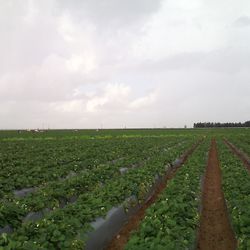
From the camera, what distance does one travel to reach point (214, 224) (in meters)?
10.5

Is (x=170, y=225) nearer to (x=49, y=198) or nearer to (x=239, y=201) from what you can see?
(x=239, y=201)

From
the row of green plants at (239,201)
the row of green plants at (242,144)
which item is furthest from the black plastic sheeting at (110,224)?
the row of green plants at (242,144)

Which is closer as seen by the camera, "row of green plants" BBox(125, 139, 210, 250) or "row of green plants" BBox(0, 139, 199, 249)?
"row of green plants" BBox(0, 139, 199, 249)

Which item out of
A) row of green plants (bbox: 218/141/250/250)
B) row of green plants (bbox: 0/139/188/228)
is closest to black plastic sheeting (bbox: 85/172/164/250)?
row of green plants (bbox: 0/139/188/228)

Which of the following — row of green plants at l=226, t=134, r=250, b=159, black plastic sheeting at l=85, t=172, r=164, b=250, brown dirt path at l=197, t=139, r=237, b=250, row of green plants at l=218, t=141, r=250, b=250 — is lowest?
brown dirt path at l=197, t=139, r=237, b=250

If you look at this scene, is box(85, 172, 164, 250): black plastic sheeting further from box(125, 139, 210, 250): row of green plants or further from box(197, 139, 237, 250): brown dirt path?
box(197, 139, 237, 250): brown dirt path

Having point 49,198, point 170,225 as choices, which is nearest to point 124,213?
point 49,198

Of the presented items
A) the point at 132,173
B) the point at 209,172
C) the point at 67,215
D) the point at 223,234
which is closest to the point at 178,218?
the point at 223,234

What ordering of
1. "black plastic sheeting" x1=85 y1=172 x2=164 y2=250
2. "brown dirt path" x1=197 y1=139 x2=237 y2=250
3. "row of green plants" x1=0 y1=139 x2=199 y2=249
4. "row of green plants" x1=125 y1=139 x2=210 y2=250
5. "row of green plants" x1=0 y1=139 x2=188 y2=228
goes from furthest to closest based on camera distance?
"brown dirt path" x1=197 y1=139 x2=237 y2=250
"row of green plants" x1=0 y1=139 x2=188 y2=228
"black plastic sheeting" x1=85 y1=172 x2=164 y2=250
"row of green plants" x1=125 y1=139 x2=210 y2=250
"row of green plants" x1=0 y1=139 x2=199 y2=249

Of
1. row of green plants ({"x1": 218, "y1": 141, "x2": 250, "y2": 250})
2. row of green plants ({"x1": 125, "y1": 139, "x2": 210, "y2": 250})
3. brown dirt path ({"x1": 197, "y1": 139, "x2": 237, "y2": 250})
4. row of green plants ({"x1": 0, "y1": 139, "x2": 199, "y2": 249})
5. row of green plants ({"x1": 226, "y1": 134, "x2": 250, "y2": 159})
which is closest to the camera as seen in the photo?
row of green plants ({"x1": 0, "y1": 139, "x2": 199, "y2": 249})

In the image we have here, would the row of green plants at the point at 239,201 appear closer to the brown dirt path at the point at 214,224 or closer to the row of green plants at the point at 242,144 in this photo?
the brown dirt path at the point at 214,224

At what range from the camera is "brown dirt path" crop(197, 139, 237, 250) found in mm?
8953

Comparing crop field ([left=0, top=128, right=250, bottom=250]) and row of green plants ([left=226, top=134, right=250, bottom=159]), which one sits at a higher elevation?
row of green plants ([left=226, top=134, right=250, bottom=159])

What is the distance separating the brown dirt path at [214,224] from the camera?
29.4ft
